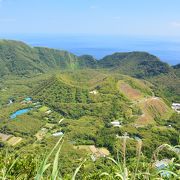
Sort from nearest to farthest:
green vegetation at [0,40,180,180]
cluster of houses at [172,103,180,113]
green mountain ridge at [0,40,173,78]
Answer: green vegetation at [0,40,180,180]
cluster of houses at [172,103,180,113]
green mountain ridge at [0,40,173,78]

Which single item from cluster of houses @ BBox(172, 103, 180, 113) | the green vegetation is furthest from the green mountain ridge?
cluster of houses @ BBox(172, 103, 180, 113)

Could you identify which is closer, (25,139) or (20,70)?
(25,139)

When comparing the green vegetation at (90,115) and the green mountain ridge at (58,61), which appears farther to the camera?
the green mountain ridge at (58,61)

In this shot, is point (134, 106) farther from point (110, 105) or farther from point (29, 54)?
point (29, 54)

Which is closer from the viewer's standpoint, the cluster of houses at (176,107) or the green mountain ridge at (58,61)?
the cluster of houses at (176,107)

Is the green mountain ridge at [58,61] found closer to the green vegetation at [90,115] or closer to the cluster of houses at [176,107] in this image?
the green vegetation at [90,115]

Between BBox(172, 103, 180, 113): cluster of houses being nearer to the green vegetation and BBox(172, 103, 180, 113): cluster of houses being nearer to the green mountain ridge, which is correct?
the green vegetation

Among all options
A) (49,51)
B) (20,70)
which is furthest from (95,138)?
(49,51)

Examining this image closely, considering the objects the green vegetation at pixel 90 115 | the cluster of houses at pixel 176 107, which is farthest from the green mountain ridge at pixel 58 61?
the cluster of houses at pixel 176 107

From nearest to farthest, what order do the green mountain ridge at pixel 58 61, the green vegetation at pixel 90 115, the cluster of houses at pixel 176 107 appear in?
1. the green vegetation at pixel 90 115
2. the cluster of houses at pixel 176 107
3. the green mountain ridge at pixel 58 61

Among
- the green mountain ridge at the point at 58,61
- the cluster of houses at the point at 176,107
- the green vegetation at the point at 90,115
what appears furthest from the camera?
the green mountain ridge at the point at 58,61

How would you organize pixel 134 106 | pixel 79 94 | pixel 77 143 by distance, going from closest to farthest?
pixel 77 143 → pixel 134 106 → pixel 79 94
